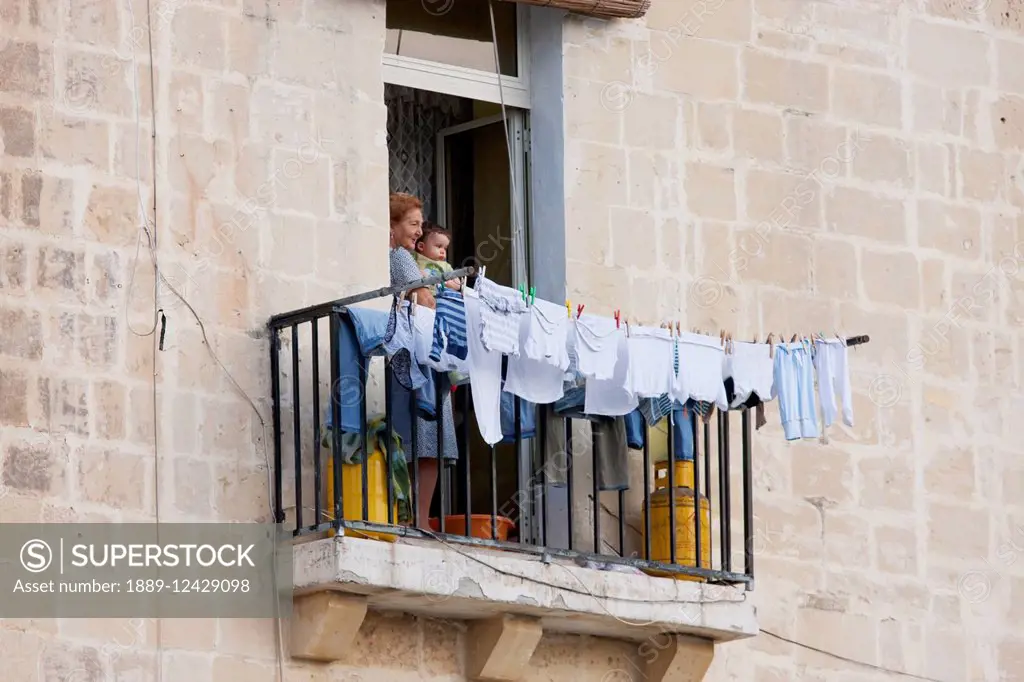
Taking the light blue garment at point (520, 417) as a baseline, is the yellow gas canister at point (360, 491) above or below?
below

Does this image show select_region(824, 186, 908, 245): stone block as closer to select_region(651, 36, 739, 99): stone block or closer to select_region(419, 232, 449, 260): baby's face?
select_region(651, 36, 739, 99): stone block

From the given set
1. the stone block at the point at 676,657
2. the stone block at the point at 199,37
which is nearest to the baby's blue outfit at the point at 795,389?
the stone block at the point at 676,657

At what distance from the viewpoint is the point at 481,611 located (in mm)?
11078

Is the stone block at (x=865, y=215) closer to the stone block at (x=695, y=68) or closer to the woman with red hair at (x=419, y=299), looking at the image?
the stone block at (x=695, y=68)

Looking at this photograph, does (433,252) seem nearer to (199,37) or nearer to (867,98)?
(199,37)

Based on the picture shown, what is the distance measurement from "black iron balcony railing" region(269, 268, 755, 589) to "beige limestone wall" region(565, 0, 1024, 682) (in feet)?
1.64

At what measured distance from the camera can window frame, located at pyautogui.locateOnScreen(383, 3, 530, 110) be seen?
39.8 ft

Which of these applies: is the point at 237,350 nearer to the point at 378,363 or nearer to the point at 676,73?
the point at 378,363

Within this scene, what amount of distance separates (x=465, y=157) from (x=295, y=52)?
1448 millimetres

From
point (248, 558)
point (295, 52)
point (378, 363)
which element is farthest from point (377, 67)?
point (248, 558)

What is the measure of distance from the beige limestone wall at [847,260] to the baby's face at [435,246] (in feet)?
2.14

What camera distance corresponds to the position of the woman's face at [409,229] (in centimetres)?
1173

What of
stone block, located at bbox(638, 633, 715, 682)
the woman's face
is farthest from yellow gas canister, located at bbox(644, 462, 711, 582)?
the woman's face

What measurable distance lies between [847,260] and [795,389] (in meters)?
1.38
